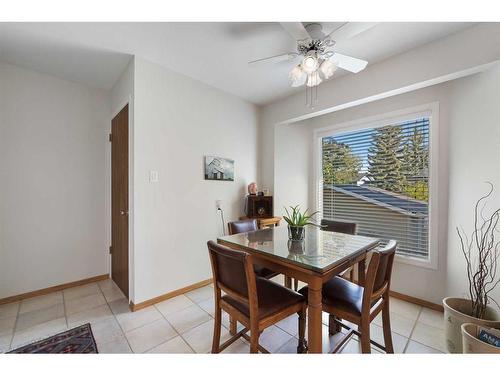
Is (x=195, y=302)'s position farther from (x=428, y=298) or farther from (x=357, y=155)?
(x=357, y=155)

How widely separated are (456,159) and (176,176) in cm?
277

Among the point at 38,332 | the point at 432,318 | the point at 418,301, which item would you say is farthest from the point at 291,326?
the point at 38,332

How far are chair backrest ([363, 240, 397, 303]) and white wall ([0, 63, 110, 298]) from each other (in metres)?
3.05

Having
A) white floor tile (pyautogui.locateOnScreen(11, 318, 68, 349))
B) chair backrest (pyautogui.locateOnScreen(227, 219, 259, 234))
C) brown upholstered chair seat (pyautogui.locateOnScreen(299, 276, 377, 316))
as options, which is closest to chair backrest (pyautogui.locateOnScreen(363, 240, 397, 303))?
brown upholstered chair seat (pyautogui.locateOnScreen(299, 276, 377, 316))

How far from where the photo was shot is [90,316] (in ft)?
6.52

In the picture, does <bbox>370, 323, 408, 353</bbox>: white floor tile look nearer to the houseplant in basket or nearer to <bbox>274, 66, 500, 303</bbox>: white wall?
the houseplant in basket

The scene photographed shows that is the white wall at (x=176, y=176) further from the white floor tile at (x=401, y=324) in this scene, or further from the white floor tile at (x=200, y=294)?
the white floor tile at (x=401, y=324)

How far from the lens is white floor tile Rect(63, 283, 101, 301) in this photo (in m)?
2.35

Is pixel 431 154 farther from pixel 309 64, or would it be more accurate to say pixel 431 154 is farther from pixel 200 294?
pixel 200 294

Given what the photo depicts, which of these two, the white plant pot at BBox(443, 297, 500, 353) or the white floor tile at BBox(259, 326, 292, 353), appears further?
the white floor tile at BBox(259, 326, 292, 353)
